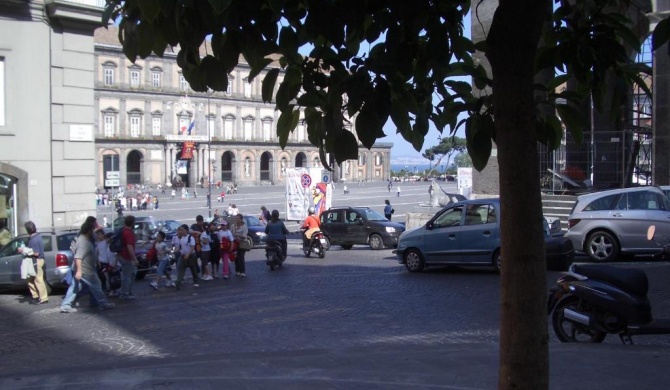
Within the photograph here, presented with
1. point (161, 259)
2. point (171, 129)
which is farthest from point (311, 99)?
point (171, 129)

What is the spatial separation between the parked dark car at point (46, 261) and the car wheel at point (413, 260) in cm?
734

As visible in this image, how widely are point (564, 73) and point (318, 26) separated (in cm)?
168

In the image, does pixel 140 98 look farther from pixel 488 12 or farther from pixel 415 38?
pixel 415 38

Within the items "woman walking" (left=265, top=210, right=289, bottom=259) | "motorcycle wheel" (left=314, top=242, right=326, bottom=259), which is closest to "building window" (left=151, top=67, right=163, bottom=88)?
"motorcycle wheel" (left=314, top=242, right=326, bottom=259)

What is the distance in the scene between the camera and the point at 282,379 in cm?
713

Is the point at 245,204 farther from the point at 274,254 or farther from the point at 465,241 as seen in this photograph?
the point at 465,241

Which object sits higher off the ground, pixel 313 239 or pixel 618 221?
pixel 618 221

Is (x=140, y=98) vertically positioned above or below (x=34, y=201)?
above

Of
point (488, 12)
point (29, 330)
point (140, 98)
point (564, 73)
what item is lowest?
point (29, 330)

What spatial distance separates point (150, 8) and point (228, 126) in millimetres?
90627

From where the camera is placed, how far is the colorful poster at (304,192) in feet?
121

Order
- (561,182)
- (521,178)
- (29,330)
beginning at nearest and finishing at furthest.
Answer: (521,178) → (29,330) → (561,182)

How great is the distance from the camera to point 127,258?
14227 mm

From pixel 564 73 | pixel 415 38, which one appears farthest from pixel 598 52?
pixel 415 38
